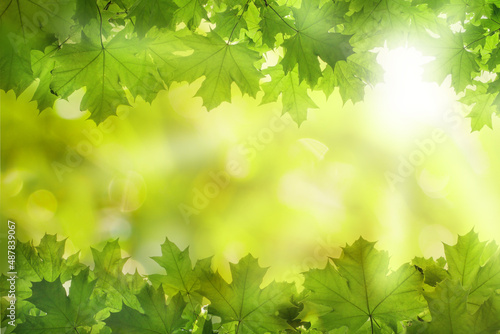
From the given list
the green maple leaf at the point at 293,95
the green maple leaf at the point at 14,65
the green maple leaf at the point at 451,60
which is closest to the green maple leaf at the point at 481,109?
the green maple leaf at the point at 451,60

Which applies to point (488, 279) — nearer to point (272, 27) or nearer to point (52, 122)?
point (272, 27)

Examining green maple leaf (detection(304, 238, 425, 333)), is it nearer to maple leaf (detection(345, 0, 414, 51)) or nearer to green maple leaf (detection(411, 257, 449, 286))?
green maple leaf (detection(411, 257, 449, 286))

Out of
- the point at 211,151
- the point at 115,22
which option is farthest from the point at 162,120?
the point at 115,22

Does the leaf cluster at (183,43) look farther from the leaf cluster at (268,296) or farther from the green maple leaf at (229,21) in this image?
the leaf cluster at (268,296)

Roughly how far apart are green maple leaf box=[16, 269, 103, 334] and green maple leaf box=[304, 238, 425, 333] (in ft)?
2.35

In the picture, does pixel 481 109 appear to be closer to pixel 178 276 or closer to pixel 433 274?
pixel 433 274

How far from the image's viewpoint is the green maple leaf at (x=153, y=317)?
1054 millimetres

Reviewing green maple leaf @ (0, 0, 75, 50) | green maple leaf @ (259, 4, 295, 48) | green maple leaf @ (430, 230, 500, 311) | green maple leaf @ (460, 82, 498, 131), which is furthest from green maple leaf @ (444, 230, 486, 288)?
green maple leaf @ (0, 0, 75, 50)

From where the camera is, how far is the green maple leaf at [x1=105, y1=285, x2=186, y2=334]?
3.46 feet

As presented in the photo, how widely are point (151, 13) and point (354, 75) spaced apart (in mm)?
1056

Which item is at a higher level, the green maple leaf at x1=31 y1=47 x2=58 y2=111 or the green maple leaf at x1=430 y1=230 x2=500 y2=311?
the green maple leaf at x1=31 y1=47 x2=58 y2=111

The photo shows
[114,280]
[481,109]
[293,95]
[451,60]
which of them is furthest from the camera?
[481,109]

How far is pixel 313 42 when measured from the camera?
1506 mm
